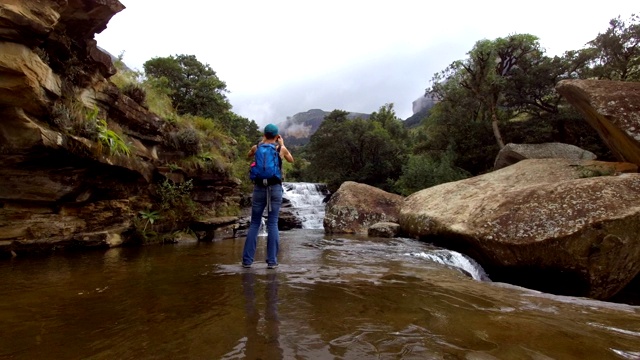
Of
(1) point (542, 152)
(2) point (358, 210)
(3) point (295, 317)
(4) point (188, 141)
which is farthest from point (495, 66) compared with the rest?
(3) point (295, 317)

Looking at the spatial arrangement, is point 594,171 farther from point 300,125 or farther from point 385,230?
point 300,125

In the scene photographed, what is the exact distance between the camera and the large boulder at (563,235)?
4957 millimetres

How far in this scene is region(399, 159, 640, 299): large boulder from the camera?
496 cm

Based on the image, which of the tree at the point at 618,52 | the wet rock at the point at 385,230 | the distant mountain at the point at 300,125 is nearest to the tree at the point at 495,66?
the tree at the point at 618,52

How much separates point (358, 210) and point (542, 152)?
335 inches

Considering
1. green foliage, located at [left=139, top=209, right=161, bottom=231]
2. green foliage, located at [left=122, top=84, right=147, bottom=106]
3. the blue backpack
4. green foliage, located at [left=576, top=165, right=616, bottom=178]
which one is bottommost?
green foliage, located at [left=139, top=209, right=161, bottom=231]

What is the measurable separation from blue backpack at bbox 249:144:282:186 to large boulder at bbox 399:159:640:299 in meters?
4.17

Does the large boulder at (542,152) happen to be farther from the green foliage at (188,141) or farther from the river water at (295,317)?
the green foliage at (188,141)

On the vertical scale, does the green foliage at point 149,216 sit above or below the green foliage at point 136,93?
below

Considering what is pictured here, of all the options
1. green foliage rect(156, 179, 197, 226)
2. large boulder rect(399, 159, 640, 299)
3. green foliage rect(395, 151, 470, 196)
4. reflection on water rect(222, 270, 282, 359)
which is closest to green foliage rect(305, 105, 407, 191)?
green foliage rect(395, 151, 470, 196)

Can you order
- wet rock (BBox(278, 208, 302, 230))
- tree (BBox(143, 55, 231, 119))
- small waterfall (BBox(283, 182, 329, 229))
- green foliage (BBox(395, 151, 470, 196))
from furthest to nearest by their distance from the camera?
1. tree (BBox(143, 55, 231, 119))
2. green foliage (BBox(395, 151, 470, 196))
3. small waterfall (BBox(283, 182, 329, 229))
4. wet rock (BBox(278, 208, 302, 230))

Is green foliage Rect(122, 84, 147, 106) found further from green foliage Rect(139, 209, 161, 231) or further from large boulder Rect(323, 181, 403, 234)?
large boulder Rect(323, 181, 403, 234)

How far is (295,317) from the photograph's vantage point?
2715 millimetres

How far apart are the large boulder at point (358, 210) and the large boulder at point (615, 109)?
Answer: 684 cm
